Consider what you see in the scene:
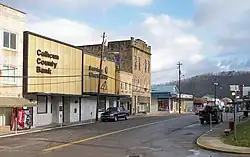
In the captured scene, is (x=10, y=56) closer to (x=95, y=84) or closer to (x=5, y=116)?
(x=5, y=116)

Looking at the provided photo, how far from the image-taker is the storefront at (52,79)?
38.3 meters

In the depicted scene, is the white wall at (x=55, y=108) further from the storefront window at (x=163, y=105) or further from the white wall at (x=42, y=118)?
the storefront window at (x=163, y=105)

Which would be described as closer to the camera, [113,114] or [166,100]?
[113,114]

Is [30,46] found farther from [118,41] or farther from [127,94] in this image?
[118,41]

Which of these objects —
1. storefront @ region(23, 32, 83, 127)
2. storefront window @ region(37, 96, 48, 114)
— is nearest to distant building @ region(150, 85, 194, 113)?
storefront @ region(23, 32, 83, 127)

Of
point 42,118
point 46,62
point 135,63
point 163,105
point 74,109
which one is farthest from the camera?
point 163,105

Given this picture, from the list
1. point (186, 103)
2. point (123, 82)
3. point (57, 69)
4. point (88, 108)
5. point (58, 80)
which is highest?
point (57, 69)

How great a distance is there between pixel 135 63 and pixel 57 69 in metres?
30.7

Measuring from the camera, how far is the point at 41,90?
3969cm

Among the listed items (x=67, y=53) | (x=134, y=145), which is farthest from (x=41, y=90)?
(x=134, y=145)

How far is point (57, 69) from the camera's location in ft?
141

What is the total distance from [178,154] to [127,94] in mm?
48935

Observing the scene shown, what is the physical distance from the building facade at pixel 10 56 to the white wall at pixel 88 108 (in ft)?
49.5

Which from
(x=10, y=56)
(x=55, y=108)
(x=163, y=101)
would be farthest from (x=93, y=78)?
(x=163, y=101)
